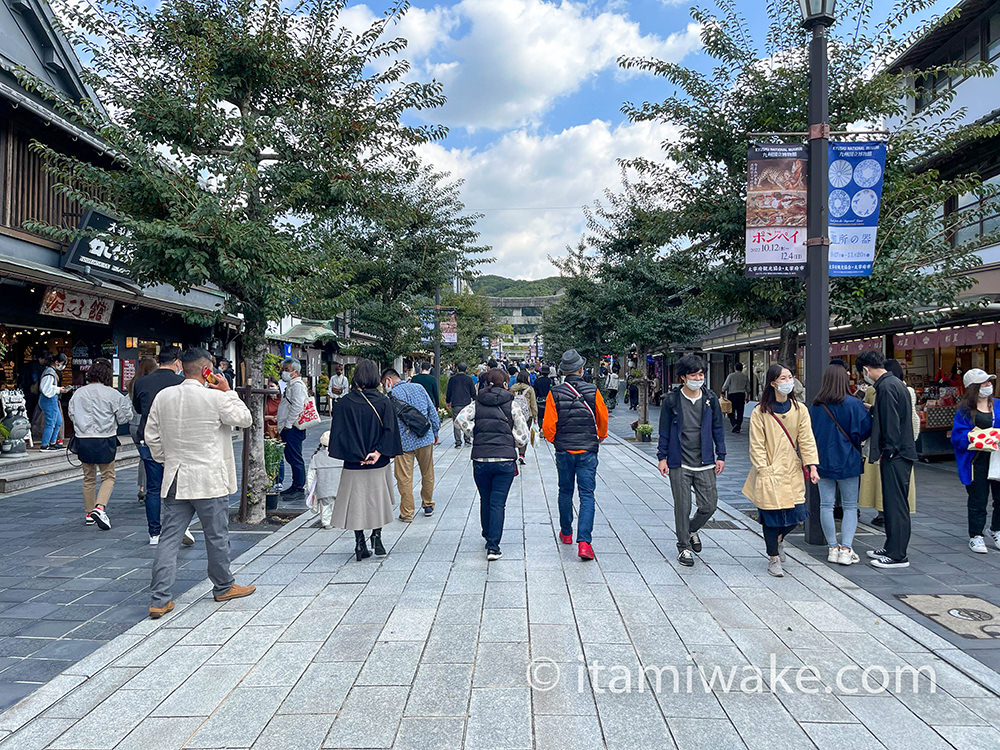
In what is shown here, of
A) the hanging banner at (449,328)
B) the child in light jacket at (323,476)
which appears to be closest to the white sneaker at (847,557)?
the child in light jacket at (323,476)

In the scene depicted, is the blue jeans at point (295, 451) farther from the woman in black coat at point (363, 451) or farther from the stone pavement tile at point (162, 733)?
the stone pavement tile at point (162, 733)

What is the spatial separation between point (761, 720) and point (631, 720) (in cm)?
67

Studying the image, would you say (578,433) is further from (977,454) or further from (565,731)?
(977,454)

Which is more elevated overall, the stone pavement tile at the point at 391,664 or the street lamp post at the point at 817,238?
the street lamp post at the point at 817,238

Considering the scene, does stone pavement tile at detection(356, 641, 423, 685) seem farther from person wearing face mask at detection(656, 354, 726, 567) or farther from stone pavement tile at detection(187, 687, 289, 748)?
person wearing face mask at detection(656, 354, 726, 567)

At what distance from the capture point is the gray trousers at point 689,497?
19.7ft

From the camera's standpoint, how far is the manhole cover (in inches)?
175

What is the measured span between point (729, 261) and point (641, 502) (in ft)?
11.4

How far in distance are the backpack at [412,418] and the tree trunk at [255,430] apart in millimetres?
1797

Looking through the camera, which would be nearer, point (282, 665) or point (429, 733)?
point (429, 733)

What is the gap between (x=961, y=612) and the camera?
478cm

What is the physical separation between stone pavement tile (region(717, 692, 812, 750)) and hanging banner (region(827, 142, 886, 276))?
15.8 ft

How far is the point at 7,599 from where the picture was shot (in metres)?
5.17

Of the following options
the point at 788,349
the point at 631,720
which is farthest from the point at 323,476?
the point at 788,349
